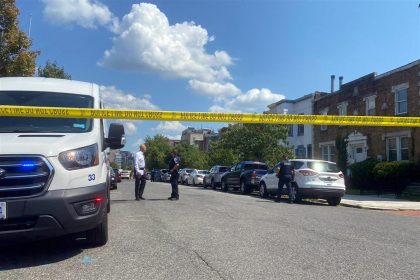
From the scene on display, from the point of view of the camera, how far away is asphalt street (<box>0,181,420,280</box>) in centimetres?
507

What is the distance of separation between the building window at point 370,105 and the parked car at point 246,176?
8.64 meters

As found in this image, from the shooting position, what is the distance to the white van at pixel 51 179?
5109 millimetres

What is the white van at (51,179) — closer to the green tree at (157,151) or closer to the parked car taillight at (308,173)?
the parked car taillight at (308,173)

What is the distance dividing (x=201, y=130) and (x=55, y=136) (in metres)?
113

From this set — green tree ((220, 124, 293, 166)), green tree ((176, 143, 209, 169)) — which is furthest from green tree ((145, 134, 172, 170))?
green tree ((220, 124, 293, 166))

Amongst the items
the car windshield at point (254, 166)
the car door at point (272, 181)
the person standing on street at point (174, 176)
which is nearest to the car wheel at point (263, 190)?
the car door at point (272, 181)

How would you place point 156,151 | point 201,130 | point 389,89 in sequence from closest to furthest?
point 389,89
point 156,151
point 201,130

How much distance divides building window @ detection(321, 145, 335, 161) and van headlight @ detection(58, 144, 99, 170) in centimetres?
2857

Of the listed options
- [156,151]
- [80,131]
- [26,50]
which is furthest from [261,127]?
[156,151]

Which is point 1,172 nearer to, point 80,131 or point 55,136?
point 55,136

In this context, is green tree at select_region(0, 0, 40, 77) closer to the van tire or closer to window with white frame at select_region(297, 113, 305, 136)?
the van tire

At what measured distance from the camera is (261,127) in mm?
31859

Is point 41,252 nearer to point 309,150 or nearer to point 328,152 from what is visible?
point 328,152

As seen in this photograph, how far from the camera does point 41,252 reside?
Result: 19.8 feet
